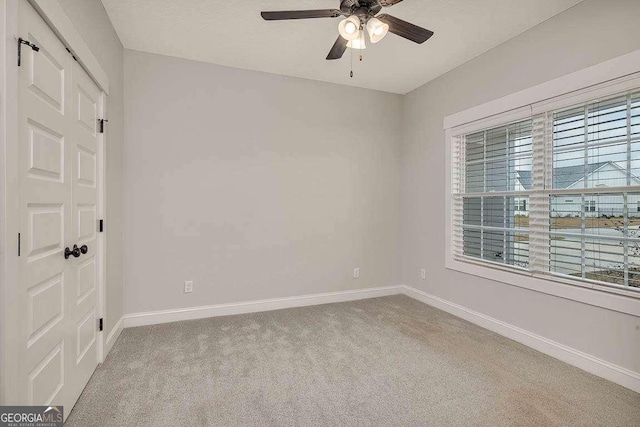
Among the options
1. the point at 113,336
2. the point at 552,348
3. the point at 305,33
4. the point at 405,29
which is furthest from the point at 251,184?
the point at 552,348

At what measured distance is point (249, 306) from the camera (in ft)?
11.8

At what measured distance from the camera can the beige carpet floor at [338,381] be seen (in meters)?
1.83

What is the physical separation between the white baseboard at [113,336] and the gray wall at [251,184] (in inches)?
7.1

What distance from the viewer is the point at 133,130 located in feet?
10.3

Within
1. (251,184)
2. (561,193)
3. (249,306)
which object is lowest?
Result: (249,306)

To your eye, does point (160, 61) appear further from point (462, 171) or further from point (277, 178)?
point (462, 171)

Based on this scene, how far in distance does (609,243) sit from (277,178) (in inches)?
120

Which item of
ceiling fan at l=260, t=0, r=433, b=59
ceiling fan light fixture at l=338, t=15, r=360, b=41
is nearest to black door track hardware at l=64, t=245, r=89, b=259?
ceiling fan at l=260, t=0, r=433, b=59

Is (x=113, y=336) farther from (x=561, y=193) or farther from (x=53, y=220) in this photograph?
(x=561, y=193)

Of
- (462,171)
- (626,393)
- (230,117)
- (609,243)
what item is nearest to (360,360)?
(626,393)

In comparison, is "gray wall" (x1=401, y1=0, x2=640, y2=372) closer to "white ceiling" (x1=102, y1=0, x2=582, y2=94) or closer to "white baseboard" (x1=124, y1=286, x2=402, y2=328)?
"white ceiling" (x1=102, y1=0, x2=582, y2=94)

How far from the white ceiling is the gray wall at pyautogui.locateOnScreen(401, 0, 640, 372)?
0.57 feet

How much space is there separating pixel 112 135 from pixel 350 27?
2.19m

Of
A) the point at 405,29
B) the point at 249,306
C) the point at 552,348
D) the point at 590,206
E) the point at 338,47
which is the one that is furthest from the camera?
the point at 249,306
